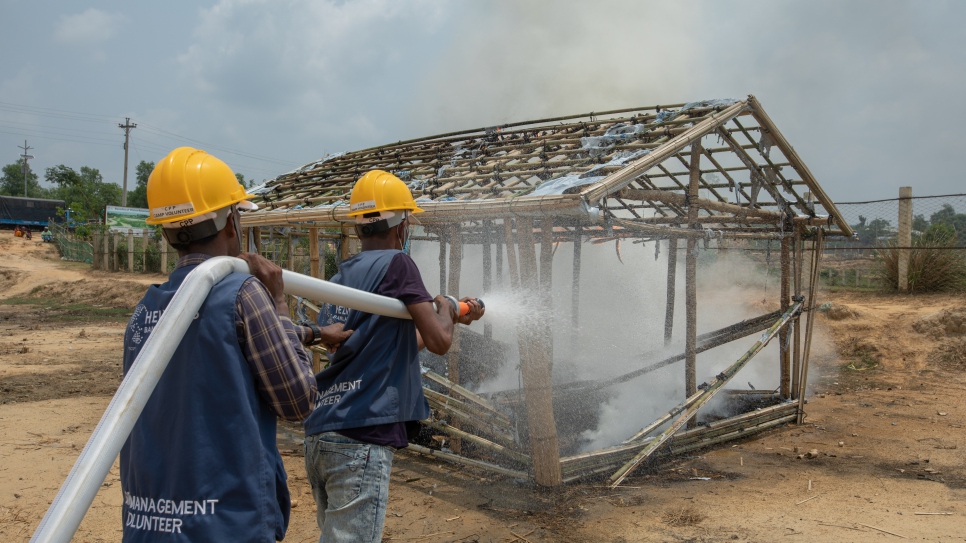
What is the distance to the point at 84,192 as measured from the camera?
44.9 m

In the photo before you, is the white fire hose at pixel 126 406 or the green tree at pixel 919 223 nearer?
the white fire hose at pixel 126 406

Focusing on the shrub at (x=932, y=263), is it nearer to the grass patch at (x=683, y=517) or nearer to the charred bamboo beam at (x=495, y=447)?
the grass patch at (x=683, y=517)

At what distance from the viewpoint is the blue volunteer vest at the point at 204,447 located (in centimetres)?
179

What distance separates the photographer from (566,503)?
530cm

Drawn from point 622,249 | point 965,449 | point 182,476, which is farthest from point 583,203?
point 622,249

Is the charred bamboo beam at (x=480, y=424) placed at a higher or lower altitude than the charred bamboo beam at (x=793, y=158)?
lower

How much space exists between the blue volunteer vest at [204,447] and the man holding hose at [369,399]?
71cm

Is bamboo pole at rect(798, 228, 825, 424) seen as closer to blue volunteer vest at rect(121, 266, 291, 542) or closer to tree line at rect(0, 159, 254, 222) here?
blue volunteer vest at rect(121, 266, 291, 542)

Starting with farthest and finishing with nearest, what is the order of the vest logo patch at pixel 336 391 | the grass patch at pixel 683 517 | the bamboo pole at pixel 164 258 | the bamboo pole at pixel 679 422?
the bamboo pole at pixel 164 258 → the bamboo pole at pixel 679 422 → the grass patch at pixel 683 517 → the vest logo patch at pixel 336 391

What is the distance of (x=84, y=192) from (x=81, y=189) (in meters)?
0.59

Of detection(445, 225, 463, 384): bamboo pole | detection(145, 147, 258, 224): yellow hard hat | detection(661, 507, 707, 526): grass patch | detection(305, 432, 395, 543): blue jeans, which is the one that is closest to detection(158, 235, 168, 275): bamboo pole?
detection(445, 225, 463, 384): bamboo pole

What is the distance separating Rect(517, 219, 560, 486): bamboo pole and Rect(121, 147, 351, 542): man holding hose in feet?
11.4

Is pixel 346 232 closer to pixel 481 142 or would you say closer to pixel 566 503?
pixel 481 142

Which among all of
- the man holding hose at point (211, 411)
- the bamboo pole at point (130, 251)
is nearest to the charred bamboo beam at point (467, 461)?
the man holding hose at point (211, 411)
